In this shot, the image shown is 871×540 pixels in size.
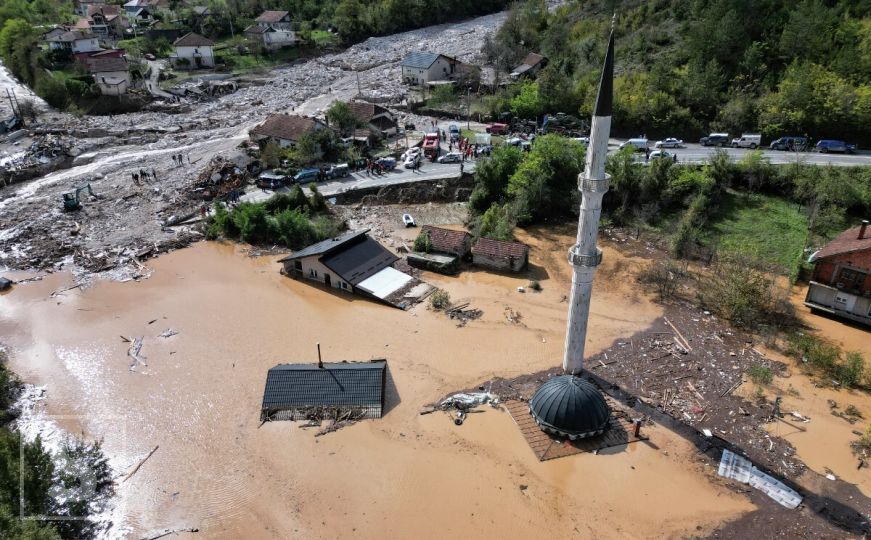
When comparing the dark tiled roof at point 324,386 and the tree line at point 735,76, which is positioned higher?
the tree line at point 735,76

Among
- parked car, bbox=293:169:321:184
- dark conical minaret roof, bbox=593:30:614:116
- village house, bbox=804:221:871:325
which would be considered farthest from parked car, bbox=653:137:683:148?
dark conical minaret roof, bbox=593:30:614:116

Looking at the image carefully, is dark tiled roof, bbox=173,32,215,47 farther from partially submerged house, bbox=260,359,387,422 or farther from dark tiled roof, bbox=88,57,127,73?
partially submerged house, bbox=260,359,387,422

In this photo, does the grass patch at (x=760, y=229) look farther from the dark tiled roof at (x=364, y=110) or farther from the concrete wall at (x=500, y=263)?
the dark tiled roof at (x=364, y=110)

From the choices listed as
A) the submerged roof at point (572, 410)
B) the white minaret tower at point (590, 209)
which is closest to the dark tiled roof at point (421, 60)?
the white minaret tower at point (590, 209)

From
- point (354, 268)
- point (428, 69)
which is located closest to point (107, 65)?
point (428, 69)

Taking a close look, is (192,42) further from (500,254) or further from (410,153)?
(500,254)

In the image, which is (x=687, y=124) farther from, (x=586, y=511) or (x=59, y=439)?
(x=59, y=439)

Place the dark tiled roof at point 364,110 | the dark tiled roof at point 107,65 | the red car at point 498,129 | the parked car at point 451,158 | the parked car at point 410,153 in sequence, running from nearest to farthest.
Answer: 1. the parked car at point 451,158
2. the parked car at point 410,153
3. the red car at point 498,129
4. the dark tiled roof at point 364,110
5. the dark tiled roof at point 107,65
